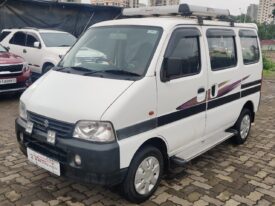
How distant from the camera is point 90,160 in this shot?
3236 mm

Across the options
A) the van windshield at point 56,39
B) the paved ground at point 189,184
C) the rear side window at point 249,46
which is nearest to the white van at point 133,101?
the paved ground at point 189,184

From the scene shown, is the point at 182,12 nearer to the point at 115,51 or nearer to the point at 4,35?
the point at 115,51

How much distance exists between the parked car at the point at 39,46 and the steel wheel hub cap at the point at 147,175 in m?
6.73

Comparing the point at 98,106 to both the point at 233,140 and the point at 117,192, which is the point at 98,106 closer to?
the point at 117,192

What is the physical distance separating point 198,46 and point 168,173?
68.6 inches

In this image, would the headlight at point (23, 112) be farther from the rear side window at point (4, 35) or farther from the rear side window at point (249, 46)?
the rear side window at point (4, 35)

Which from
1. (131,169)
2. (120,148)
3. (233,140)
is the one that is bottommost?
(233,140)

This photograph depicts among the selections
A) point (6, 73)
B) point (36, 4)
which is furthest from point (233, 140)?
point (36, 4)

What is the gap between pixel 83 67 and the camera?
4098mm

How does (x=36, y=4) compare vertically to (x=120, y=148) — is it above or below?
above

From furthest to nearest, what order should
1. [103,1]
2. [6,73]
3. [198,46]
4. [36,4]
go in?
[103,1] → [36,4] → [6,73] → [198,46]

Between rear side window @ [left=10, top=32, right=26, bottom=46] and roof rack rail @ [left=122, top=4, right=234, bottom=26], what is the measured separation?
725cm

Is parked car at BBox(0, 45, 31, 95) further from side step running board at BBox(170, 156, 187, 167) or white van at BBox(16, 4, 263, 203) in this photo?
side step running board at BBox(170, 156, 187, 167)

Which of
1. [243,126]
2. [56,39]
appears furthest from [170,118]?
[56,39]
